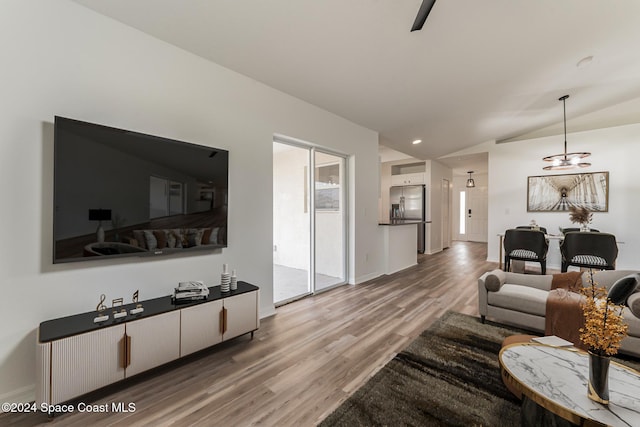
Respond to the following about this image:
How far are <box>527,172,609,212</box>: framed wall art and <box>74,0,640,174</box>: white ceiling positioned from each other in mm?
1682

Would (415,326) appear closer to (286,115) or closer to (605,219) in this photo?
(286,115)

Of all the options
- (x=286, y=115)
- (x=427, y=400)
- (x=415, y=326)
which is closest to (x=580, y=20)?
(x=286, y=115)

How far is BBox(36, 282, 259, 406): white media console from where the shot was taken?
1493 millimetres

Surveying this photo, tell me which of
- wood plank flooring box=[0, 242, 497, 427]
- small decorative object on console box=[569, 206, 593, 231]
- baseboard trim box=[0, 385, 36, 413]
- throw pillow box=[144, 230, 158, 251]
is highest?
small decorative object on console box=[569, 206, 593, 231]

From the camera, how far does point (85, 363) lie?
5.21ft

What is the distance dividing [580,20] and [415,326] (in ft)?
11.2

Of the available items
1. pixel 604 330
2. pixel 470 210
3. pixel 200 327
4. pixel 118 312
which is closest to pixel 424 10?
pixel 604 330

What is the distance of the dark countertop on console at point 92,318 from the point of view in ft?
5.11

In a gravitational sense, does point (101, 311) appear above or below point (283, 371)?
above

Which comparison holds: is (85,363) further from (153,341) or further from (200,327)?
(200,327)

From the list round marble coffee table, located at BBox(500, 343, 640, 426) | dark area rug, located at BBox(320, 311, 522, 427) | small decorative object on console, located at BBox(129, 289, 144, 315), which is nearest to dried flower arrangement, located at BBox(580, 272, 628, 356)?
round marble coffee table, located at BBox(500, 343, 640, 426)

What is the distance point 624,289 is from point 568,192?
4839mm

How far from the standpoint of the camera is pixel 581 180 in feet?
17.6

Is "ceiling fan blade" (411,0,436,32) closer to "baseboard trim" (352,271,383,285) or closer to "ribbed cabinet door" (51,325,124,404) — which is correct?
"ribbed cabinet door" (51,325,124,404)
